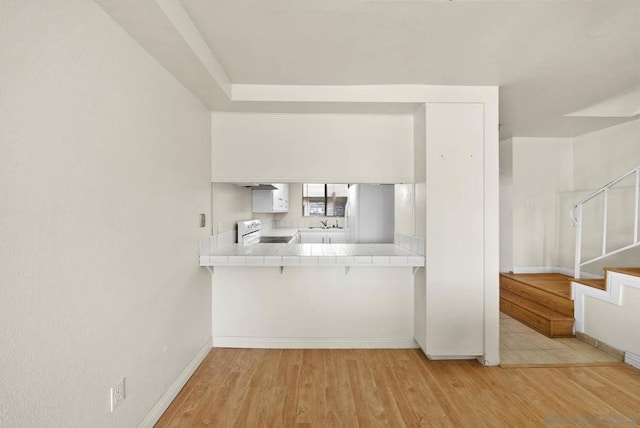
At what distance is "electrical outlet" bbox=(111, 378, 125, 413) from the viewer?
1.47 m

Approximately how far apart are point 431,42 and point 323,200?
4.36m

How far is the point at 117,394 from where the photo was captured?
1502mm

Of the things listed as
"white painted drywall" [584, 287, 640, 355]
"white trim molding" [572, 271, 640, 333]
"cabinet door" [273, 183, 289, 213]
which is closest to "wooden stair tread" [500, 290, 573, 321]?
"white trim molding" [572, 271, 640, 333]

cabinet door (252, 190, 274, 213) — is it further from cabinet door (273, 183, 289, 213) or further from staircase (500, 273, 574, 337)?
staircase (500, 273, 574, 337)

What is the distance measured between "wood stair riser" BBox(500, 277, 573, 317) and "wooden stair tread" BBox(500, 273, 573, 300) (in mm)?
50

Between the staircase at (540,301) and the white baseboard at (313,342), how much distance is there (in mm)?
1592

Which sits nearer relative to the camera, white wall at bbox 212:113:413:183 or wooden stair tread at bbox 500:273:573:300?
Result: white wall at bbox 212:113:413:183

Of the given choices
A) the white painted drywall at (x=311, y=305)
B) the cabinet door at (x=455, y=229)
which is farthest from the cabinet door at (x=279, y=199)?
the cabinet door at (x=455, y=229)

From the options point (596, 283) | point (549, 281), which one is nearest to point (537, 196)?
point (549, 281)

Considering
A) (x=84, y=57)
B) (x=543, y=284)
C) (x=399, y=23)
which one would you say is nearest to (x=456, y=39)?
(x=399, y=23)

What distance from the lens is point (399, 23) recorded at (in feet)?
5.57

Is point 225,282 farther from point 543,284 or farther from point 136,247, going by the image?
point 543,284

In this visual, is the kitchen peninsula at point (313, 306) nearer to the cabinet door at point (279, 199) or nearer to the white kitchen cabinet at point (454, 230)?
the white kitchen cabinet at point (454, 230)

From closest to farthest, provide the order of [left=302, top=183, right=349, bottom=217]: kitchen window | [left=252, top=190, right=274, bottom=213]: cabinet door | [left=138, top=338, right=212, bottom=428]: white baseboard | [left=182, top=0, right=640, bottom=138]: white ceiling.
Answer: [left=182, top=0, right=640, bottom=138]: white ceiling → [left=138, top=338, right=212, bottom=428]: white baseboard → [left=252, top=190, right=274, bottom=213]: cabinet door → [left=302, top=183, right=349, bottom=217]: kitchen window
